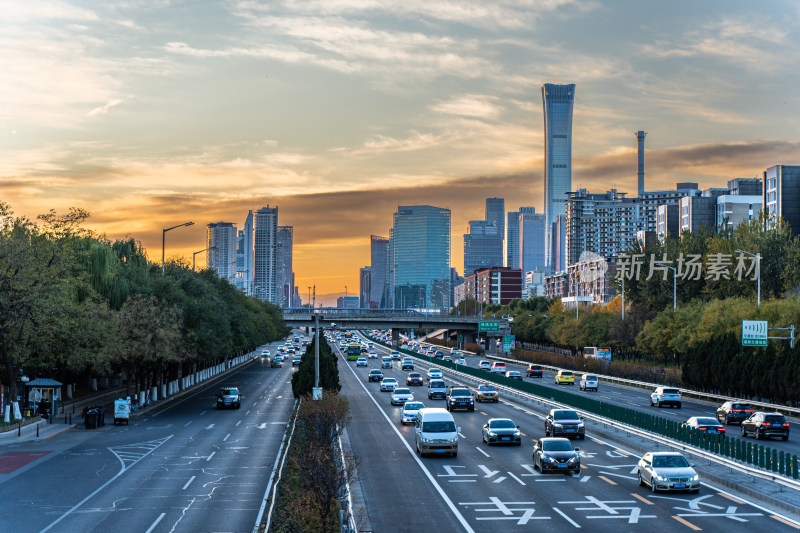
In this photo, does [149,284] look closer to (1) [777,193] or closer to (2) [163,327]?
(2) [163,327]

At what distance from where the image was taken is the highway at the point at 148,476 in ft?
80.8

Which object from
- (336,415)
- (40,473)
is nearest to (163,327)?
(40,473)

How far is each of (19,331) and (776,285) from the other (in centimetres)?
8564

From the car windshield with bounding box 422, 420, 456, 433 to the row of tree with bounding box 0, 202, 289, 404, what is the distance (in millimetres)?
23920

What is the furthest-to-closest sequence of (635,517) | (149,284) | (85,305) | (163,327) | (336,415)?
(149,284), (163,327), (85,305), (336,415), (635,517)

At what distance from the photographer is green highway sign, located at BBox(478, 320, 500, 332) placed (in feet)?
430

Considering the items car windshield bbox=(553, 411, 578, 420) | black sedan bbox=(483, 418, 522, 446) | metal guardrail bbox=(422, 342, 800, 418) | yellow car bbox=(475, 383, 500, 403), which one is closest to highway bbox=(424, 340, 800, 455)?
metal guardrail bbox=(422, 342, 800, 418)

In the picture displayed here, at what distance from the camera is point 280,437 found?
4419 centimetres

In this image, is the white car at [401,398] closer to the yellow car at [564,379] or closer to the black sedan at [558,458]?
the yellow car at [564,379]

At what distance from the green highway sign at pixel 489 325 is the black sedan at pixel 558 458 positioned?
98.6 m

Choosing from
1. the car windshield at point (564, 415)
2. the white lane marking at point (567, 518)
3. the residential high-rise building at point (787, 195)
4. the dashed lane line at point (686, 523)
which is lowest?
the white lane marking at point (567, 518)

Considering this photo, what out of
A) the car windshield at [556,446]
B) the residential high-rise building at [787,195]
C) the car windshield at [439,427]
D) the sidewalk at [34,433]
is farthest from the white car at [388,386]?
the residential high-rise building at [787,195]

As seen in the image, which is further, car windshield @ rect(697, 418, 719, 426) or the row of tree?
the row of tree

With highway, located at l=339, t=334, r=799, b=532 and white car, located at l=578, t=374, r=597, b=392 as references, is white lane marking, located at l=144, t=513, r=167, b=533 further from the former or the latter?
white car, located at l=578, t=374, r=597, b=392
